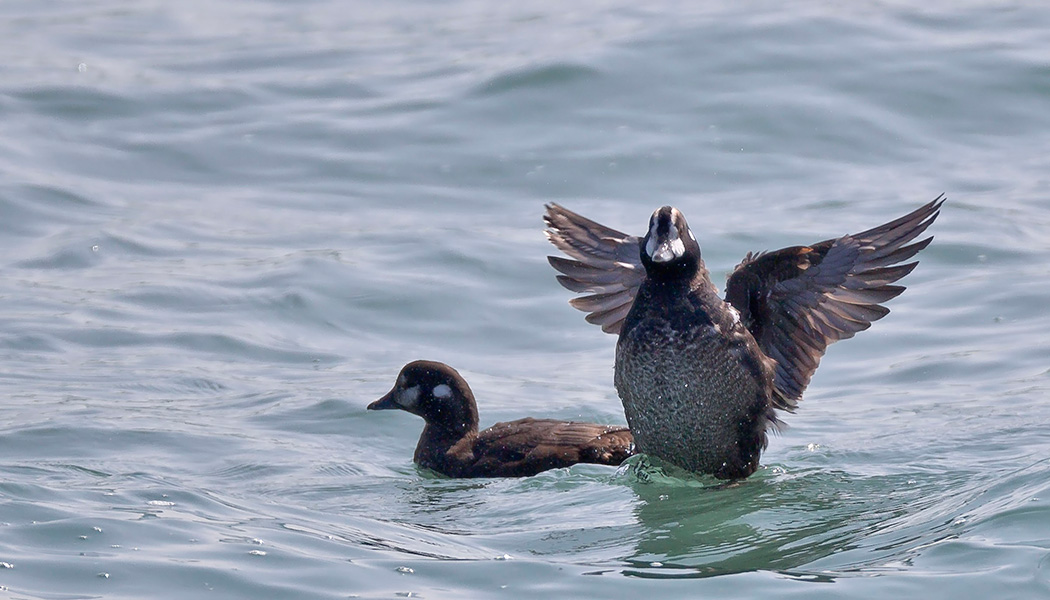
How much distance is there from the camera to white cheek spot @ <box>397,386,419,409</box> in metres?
9.27

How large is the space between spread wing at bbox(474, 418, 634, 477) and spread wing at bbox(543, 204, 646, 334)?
743 mm

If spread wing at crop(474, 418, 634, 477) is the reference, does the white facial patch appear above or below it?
above

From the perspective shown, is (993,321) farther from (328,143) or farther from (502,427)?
(328,143)

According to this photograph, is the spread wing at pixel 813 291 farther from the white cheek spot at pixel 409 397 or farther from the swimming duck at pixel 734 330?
the white cheek spot at pixel 409 397

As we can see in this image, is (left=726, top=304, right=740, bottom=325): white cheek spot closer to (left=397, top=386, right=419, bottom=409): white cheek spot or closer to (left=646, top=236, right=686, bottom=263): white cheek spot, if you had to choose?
(left=646, top=236, right=686, bottom=263): white cheek spot

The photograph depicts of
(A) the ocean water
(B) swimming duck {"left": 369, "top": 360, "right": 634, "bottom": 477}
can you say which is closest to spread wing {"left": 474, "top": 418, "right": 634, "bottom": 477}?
(B) swimming duck {"left": 369, "top": 360, "right": 634, "bottom": 477}

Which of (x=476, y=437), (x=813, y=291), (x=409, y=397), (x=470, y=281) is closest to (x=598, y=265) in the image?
(x=476, y=437)

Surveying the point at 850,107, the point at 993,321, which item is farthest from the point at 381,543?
the point at 850,107

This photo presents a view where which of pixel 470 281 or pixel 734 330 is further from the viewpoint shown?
pixel 470 281

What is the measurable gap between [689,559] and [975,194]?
7985 millimetres

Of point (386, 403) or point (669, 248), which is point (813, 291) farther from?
point (386, 403)

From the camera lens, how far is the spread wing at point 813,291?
7.96 metres

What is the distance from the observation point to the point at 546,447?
27.8 feet

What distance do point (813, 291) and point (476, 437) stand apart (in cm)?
225
